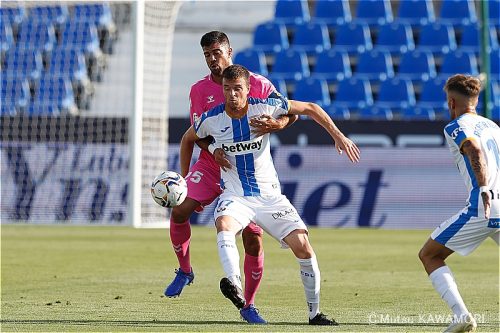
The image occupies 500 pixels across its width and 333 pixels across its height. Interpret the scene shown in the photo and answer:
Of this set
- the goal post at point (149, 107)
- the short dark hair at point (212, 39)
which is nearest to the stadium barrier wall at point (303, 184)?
the goal post at point (149, 107)

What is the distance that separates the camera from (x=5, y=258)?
46.2ft

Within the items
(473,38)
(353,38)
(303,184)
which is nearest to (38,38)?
(353,38)

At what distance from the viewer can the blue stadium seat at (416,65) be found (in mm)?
25719

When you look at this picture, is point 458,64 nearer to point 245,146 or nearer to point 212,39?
point 212,39

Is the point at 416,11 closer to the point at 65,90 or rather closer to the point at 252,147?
the point at 65,90

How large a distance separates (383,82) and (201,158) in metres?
16.9

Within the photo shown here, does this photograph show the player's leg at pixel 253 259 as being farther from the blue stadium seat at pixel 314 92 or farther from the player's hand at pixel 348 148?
the blue stadium seat at pixel 314 92

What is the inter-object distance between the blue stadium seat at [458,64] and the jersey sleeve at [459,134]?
18664 millimetres

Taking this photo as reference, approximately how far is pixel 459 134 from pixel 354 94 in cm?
1846

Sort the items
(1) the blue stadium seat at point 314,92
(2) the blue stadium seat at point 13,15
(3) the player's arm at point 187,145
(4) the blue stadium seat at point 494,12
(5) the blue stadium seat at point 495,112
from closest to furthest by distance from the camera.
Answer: (3) the player's arm at point 187,145, (5) the blue stadium seat at point 495,112, (1) the blue stadium seat at point 314,92, (2) the blue stadium seat at point 13,15, (4) the blue stadium seat at point 494,12

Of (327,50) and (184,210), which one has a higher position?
(184,210)

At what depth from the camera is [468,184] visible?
7.07 meters

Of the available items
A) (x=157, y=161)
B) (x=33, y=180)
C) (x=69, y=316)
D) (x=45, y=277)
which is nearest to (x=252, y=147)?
(x=69, y=316)

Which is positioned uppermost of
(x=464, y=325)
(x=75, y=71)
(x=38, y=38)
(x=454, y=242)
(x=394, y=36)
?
(x=454, y=242)
